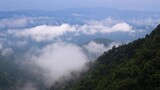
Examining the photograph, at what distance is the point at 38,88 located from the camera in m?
173

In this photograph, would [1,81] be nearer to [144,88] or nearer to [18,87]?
[18,87]

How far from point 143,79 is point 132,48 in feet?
79.8

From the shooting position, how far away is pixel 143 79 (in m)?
39.3

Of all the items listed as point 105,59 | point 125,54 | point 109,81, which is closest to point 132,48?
point 125,54

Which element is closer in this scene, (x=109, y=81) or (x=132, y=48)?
(x=109, y=81)

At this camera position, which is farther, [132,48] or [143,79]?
[132,48]

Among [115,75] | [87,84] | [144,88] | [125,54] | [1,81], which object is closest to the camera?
[144,88]

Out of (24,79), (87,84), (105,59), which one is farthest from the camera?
(24,79)

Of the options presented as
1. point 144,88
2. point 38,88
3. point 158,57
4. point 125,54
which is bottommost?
point 144,88

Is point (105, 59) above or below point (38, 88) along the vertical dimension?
below

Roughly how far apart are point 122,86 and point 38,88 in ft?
449

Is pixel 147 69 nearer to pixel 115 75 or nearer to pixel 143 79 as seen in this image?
pixel 143 79

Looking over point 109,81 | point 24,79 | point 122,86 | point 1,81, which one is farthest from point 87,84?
point 24,79

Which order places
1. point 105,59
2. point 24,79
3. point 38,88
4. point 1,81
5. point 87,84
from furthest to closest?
point 24,79 → point 38,88 → point 1,81 → point 105,59 → point 87,84
